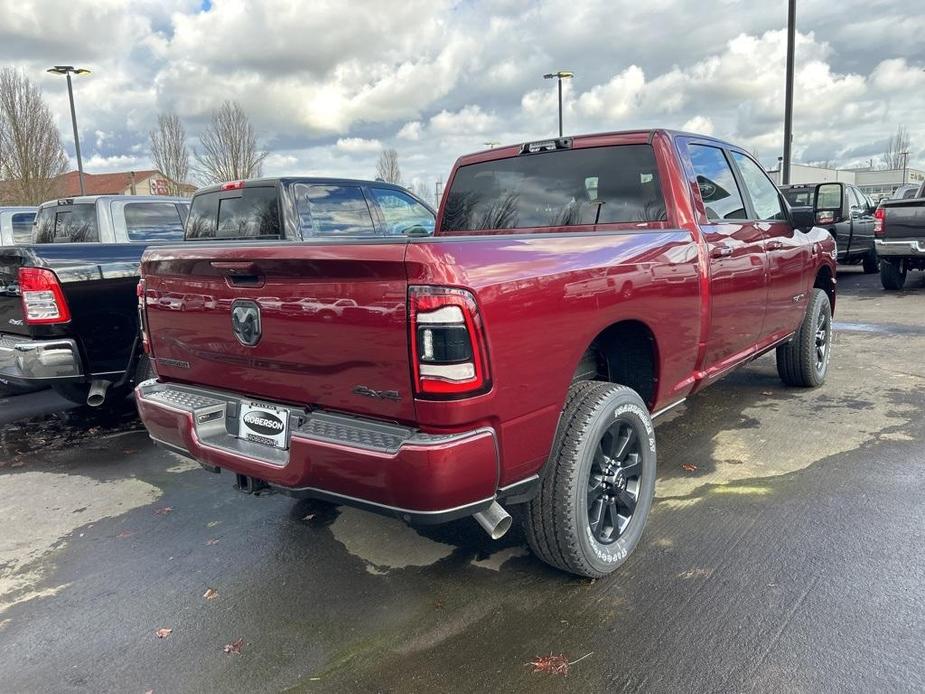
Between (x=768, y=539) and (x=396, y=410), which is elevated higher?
(x=396, y=410)

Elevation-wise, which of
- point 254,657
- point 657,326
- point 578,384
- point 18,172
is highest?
point 18,172

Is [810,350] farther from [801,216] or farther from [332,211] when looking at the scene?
[332,211]

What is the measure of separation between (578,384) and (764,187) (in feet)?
9.56

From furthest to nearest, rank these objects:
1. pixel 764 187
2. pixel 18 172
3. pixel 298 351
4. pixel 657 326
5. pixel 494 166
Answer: pixel 18 172, pixel 764 187, pixel 494 166, pixel 657 326, pixel 298 351

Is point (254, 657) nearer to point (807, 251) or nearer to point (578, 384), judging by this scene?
point (578, 384)

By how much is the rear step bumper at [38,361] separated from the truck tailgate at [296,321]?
2088 mm

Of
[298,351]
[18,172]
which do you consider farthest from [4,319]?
[18,172]

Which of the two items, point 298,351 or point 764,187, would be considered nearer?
point 298,351

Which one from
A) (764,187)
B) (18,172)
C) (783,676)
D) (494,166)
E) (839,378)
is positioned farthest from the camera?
(18,172)

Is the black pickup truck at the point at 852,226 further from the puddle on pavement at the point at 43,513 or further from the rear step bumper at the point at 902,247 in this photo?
the puddle on pavement at the point at 43,513

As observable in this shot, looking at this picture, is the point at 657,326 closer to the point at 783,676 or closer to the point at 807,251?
the point at 783,676

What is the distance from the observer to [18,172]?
26.1 meters

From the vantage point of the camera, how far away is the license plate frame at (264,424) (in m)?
2.58

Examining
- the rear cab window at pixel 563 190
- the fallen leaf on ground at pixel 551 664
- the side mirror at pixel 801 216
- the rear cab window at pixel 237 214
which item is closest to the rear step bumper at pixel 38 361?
the rear cab window at pixel 237 214
